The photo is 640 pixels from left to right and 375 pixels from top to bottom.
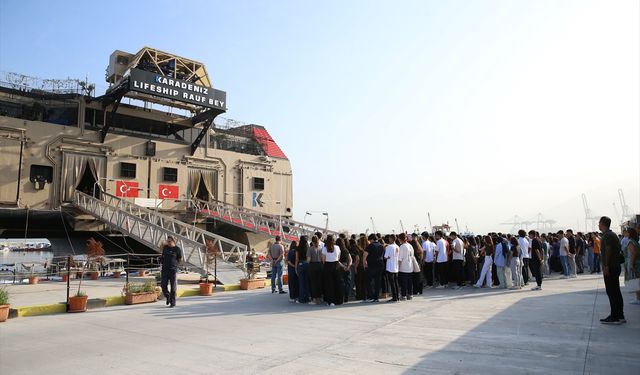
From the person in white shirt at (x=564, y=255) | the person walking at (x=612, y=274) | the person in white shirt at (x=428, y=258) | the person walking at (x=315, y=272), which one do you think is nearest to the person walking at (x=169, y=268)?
the person walking at (x=315, y=272)

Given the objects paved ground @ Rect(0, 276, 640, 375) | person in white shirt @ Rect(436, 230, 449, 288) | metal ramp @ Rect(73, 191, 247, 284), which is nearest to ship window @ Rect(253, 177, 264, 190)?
metal ramp @ Rect(73, 191, 247, 284)

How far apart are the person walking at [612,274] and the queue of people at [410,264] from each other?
0.04 feet

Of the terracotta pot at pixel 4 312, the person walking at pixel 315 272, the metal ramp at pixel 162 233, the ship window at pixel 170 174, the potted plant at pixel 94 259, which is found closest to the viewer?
the terracotta pot at pixel 4 312

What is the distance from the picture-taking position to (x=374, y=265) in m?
10.0

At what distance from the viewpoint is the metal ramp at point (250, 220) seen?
25.0 meters

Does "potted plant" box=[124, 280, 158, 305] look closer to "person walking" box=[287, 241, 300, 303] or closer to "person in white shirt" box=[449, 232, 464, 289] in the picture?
"person walking" box=[287, 241, 300, 303]

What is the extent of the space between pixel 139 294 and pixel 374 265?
581 centimetres

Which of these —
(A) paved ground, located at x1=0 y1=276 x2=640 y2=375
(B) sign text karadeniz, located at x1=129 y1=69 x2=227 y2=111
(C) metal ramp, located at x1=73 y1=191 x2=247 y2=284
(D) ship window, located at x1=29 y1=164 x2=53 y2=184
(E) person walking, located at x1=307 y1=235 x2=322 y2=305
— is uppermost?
(B) sign text karadeniz, located at x1=129 y1=69 x2=227 y2=111

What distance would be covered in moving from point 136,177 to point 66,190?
395 cm

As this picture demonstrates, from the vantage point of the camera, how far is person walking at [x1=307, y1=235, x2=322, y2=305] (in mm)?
10008

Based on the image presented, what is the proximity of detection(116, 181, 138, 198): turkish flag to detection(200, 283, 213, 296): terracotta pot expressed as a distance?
16406 millimetres

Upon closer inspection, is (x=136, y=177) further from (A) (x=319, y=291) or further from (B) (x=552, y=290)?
(B) (x=552, y=290)

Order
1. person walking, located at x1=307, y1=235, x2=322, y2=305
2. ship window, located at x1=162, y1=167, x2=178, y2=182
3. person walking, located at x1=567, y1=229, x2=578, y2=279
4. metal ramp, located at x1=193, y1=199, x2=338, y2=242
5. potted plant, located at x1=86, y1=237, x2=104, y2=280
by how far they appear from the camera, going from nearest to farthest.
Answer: person walking, located at x1=307, y1=235, x2=322, y2=305, person walking, located at x1=567, y1=229, x2=578, y2=279, potted plant, located at x1=86, y1=237, x2=104, y2=280, metal ramp, located at x1=193, y1=199, x2=338, y2=242, ship window, located at x1=162, y1=167, x2=178, y2=182

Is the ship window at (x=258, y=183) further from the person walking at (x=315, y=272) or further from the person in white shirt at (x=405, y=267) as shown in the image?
the person in white shirt at (x=405, y=267)
